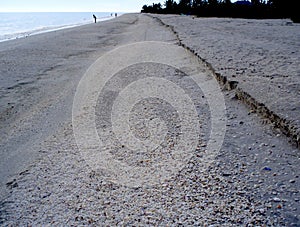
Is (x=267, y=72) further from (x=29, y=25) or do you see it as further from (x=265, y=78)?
(x=29, y=25)

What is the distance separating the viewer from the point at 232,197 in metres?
1.45

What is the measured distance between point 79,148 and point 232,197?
1272mm

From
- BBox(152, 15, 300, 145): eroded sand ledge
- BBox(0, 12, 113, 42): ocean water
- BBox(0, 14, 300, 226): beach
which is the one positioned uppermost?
BBox(0, 12, 113, 42): ocean water

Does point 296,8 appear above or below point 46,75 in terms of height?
above

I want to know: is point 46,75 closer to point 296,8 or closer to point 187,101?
point 187,101

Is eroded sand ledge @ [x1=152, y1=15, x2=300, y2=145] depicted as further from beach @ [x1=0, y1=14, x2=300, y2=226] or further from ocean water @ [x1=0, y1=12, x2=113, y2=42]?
ocean water @ [x1=0, y1=12, x2=113, y2=42]

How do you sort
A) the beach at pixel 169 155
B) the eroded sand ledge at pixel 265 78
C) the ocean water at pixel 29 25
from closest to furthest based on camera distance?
the beach at pixel 169 155, the eroded sand ledge at pixel 265 78, the ocean water at pixel 29 25

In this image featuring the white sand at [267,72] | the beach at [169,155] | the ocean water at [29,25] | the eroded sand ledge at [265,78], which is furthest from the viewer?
the ocean water at [29,25]

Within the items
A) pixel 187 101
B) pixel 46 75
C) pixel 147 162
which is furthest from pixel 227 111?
pixel 46 75

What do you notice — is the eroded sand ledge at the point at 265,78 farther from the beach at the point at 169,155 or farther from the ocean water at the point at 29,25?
the ocean water at the point at 29,25

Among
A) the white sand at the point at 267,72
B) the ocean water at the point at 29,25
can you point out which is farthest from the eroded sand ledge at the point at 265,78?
the ocean water at the point at 29,25

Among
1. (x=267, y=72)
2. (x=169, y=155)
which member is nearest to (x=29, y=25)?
(x=267, y=72)

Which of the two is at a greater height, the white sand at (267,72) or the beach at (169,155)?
the white sand at (267,72)

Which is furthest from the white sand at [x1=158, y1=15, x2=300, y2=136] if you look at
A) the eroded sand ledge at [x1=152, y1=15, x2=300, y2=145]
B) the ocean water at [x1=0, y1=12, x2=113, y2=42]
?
the ocean water at [x1=0, y1=12, x2=113, y2=42]
